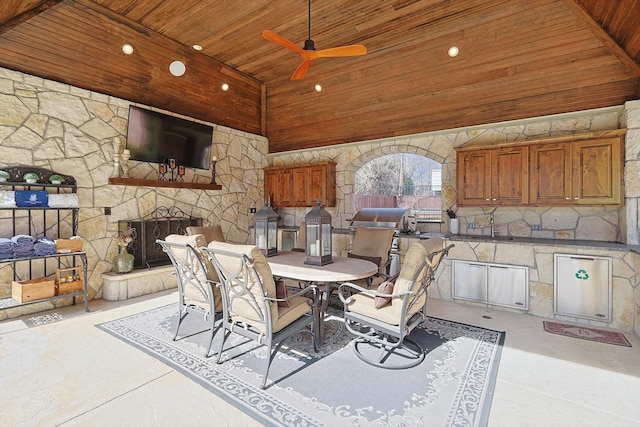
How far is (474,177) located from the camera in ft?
14.9

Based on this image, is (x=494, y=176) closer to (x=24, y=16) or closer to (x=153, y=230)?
(x=153, y=230)

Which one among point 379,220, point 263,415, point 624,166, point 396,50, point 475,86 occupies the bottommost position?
point 263,415

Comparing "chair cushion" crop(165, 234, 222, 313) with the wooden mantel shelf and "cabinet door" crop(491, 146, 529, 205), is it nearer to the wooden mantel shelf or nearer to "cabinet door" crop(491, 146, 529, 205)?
the wooden mantel shelf

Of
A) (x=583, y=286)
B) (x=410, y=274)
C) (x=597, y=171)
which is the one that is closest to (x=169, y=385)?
(x=410, y=274)

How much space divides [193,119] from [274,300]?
4.53 metres

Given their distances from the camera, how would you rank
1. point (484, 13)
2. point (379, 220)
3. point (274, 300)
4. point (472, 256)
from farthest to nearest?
1. point (379, 220)
2. point (472, 256)
3. point (484, 13)
4. point (274, 300)

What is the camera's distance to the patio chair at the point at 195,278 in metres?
2.77

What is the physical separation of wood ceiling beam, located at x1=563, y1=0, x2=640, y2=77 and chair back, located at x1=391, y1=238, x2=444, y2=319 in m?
3.00

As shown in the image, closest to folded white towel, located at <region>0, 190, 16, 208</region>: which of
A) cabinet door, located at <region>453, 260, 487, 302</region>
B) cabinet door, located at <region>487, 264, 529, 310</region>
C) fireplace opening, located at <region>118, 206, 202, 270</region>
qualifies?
fireplace opening, located at <region>118, 206, 202, 270</region>

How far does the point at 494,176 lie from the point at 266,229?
3204 mm

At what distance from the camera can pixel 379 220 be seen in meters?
5.27

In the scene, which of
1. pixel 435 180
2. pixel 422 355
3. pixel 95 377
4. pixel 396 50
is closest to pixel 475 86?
pixel 396 50

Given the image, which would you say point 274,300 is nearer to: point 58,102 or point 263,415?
point 263,415

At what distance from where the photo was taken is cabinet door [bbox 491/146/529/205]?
13.7 ft
